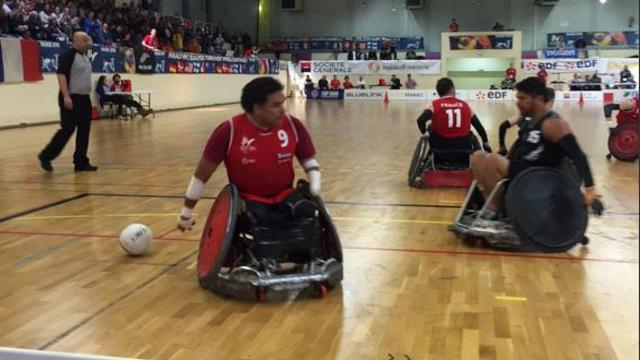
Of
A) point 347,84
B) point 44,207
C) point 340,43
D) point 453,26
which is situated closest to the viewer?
point 44,207

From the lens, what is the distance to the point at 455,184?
294 inches

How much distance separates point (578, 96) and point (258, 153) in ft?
88.8

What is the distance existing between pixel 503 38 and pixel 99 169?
87.8 ft

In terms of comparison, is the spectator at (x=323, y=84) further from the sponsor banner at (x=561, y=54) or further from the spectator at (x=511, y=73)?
the sponsor banner at (x=561, y=54)

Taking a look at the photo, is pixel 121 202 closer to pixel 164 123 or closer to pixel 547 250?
pixel 547 250

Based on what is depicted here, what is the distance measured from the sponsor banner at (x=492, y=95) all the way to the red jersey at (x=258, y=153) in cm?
2722

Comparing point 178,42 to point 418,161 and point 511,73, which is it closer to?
point 511,73

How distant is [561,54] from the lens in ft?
107

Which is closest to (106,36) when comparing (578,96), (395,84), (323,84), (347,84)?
(323,84)

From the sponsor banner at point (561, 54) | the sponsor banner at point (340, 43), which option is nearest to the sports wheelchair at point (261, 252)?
the sponsor banner at point (561, 54)

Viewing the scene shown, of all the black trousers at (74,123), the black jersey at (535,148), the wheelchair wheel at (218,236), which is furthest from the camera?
the black trousers at (74,123)

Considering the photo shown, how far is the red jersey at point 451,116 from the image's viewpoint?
23.8 feet

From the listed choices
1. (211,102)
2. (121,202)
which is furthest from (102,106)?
(121,202)

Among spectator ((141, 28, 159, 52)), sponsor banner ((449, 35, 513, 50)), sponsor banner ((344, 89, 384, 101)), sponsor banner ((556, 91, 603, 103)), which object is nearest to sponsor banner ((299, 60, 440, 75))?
sponsor banner ((344, 89, 384, 101))
